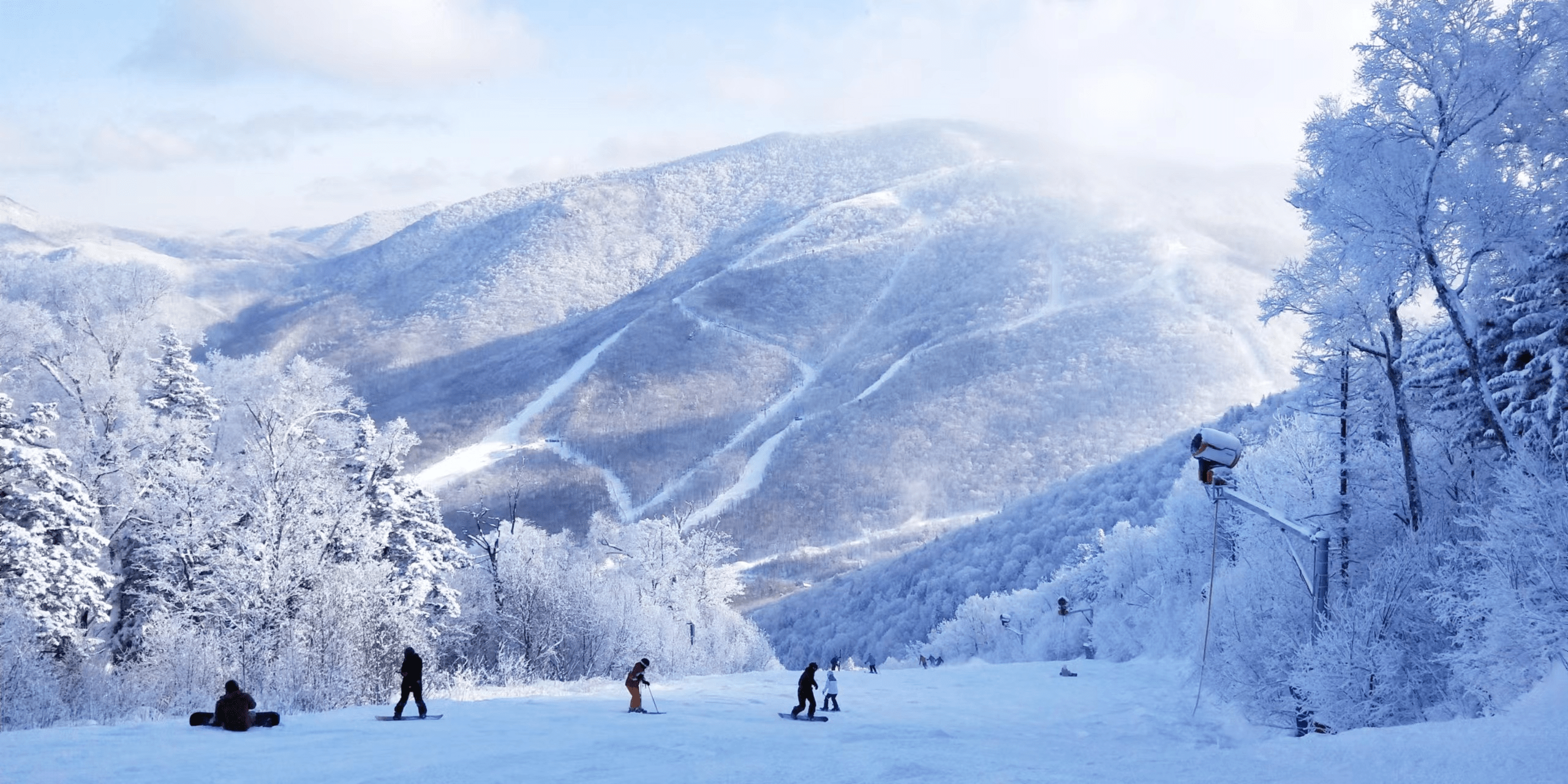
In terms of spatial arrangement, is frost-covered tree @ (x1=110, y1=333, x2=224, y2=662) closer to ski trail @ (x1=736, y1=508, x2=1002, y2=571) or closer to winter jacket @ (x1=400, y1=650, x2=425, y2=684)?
winter jacket @ (x1=400, y1=650, x2=425, y2=684)

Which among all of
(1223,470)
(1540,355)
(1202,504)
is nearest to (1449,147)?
(1540,355)

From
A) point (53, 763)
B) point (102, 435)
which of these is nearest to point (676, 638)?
point (102, 435)

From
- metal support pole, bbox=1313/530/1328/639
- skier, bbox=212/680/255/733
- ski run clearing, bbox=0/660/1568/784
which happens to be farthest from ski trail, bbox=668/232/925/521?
skier, bbox=212/680/255/733

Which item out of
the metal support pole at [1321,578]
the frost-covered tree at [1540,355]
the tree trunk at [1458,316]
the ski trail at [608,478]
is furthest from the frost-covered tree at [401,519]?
the ski trail at [608,478]

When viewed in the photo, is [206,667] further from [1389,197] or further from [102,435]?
[1389,197]

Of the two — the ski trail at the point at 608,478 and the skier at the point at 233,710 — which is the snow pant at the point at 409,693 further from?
the ski trail at the point at 608,478

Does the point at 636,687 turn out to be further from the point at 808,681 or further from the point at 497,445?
the point at 497,445

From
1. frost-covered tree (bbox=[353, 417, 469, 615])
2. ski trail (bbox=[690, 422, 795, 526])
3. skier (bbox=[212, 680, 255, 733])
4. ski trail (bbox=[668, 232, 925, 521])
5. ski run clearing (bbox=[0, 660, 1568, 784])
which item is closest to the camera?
ski run clearing (bbox=[0, 660, 1568, 784])
